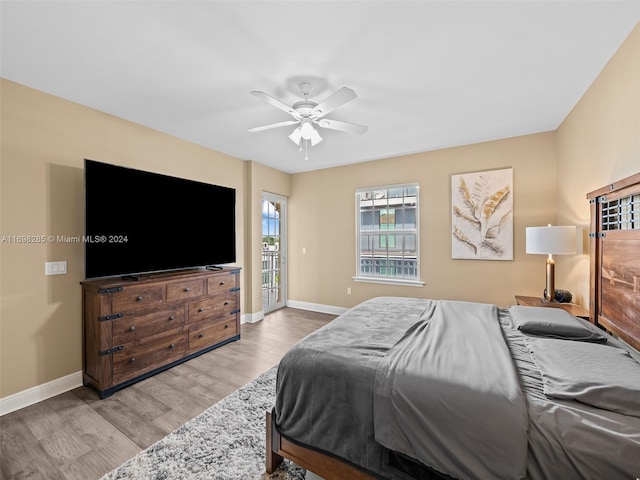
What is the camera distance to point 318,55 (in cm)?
194

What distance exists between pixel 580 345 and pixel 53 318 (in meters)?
3.97

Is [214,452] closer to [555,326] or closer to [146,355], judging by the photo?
[146,355]

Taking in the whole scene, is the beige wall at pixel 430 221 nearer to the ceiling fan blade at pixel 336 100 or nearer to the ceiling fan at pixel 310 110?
the ceiling fan at pixel 310 110

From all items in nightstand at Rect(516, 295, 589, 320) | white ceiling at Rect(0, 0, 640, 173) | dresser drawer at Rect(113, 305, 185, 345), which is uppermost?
white ceiling at Rect(0, 0, 640, 173)

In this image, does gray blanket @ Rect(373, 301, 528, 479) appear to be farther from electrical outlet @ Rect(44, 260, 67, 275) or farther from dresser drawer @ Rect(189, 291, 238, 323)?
electrical outlet @ Rect(44, 260, 67, 275)

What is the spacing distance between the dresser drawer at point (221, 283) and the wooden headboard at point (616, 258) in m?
3.71

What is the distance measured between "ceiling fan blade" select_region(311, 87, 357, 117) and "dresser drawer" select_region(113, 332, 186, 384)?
2750 millimetres

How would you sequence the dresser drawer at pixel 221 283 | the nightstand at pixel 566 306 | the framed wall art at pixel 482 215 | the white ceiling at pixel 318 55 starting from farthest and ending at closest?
the framed wall art at pixel 482 215 < the dresser drawer at pixel 221 283 < the nightstand at pixel 566 306 < the white ceiling at pixel 318 55

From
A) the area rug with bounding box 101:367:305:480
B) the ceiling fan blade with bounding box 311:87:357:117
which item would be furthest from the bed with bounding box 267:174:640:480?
the ceiling fan blade with bounding box 311:87:357:117

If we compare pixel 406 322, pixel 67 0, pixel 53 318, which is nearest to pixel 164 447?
pixel 53 318

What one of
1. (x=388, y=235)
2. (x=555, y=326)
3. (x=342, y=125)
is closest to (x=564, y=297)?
(x=555, y=326)

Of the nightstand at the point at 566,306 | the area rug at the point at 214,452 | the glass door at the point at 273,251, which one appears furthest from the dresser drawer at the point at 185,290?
the nightstand at the point at 566,306

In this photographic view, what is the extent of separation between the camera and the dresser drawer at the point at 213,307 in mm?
3186

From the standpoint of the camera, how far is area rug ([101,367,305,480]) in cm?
159
